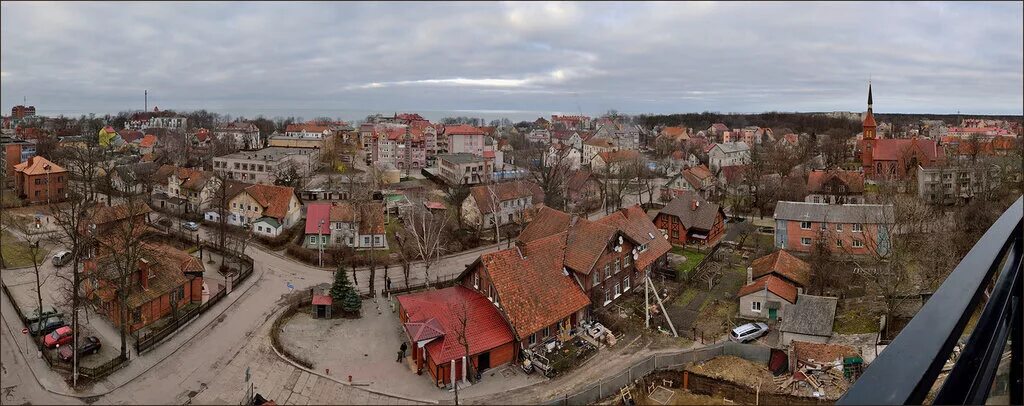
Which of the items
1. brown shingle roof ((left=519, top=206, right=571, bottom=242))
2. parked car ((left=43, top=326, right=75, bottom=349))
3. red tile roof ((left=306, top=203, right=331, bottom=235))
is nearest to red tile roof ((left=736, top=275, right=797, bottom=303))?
brown shingle roof ((left=519, top=206, right=571, bottom=242))

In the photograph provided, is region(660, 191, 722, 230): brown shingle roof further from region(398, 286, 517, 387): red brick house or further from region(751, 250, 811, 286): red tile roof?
region(398, 286, 517, 387): red brick house

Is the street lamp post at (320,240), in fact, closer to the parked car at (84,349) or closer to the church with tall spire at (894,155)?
the parked car at (84,349)

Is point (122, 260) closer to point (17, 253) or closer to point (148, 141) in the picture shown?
point (17, 253)

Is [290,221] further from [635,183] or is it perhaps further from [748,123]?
[748,123]

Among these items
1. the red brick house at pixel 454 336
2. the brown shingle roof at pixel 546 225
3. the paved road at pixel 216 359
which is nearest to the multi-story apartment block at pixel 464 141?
the paved road at pixel 216 359

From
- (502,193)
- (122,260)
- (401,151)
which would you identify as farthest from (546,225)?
(401,151)
